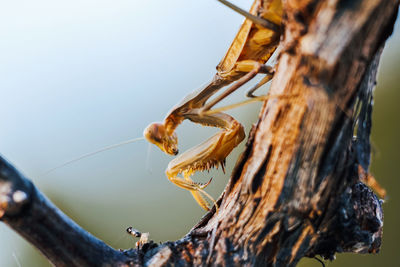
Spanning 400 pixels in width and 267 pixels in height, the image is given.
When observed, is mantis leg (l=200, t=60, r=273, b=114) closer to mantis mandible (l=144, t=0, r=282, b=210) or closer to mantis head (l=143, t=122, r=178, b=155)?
mantis mandible (l=144, t=0, r=282, b=210)

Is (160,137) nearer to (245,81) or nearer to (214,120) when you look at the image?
(214,120)

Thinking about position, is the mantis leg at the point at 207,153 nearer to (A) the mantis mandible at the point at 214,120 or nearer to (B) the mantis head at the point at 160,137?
(A) the mantis mandible at the point at 214,120

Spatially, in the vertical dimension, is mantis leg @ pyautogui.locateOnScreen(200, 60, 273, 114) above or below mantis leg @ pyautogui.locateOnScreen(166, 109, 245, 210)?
above

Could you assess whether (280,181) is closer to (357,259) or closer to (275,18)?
(275,18)

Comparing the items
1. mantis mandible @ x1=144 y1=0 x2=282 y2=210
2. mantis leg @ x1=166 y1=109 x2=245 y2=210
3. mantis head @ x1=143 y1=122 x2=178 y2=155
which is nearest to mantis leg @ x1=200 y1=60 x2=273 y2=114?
mantis mandible @ x1=144 y1=0 x2=282 y2=210

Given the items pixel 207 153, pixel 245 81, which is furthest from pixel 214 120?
pixel 245 81

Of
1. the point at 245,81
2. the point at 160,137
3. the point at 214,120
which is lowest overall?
the point at 160,137

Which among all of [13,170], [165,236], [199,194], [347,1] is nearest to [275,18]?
[347,1]

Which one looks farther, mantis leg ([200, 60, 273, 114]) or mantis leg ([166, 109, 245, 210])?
mantis leg ([166, 109, 245, 210])

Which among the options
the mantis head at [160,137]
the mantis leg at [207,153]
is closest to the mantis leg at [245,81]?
the mantis leg at [207,153]
